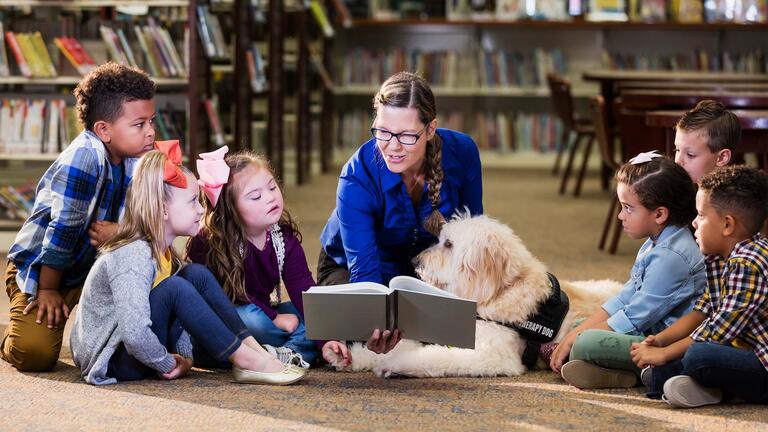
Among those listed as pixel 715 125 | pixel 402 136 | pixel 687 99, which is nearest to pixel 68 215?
pixel 402 136

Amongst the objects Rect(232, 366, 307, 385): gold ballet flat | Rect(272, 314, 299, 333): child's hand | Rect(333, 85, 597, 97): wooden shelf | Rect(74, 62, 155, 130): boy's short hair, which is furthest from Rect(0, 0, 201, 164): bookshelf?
Rect(333, 85, 597, 97): wooden shelf

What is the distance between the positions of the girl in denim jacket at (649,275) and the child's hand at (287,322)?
80 centimetres

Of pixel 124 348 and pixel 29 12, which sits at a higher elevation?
pixel 29 12

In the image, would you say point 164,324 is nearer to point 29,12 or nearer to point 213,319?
point 213,319

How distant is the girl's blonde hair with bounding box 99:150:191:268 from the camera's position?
270 cm

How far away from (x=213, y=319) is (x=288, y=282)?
1.59 feet

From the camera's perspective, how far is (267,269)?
306cm

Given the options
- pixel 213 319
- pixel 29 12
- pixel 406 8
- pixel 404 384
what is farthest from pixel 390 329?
pixel 406 8

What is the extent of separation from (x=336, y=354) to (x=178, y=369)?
0.44 meters

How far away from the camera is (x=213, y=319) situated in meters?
2.65

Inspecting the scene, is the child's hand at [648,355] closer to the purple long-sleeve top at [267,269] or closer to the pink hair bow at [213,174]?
the purple long-sleeve top at [267,269]

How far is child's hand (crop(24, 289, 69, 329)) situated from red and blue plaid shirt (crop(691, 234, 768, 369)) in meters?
1.73

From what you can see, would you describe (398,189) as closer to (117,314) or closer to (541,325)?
(541,325)

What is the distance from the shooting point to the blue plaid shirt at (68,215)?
2.89m
